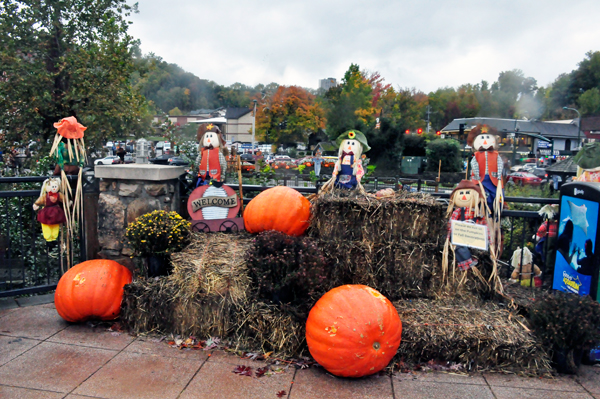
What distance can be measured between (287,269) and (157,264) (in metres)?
1.62

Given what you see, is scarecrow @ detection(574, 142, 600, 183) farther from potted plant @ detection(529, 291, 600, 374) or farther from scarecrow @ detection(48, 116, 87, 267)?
scarecrow @ detection(48, 116, 87, 267)

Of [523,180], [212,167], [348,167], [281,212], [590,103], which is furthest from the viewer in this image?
[590,103]

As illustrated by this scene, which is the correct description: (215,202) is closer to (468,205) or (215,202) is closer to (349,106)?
(468,205)

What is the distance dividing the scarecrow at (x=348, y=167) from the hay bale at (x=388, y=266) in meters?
0.95

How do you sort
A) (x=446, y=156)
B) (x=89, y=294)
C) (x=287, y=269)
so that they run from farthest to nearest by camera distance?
(x=446, y=156), (x=89, y=294), (x=287, y=269)

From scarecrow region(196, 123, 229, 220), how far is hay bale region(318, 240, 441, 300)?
170 centimetres

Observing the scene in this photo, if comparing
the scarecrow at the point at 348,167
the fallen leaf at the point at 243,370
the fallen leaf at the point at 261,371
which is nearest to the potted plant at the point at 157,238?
the fallen leaf at the point at 243,370

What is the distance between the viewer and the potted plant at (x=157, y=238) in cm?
421

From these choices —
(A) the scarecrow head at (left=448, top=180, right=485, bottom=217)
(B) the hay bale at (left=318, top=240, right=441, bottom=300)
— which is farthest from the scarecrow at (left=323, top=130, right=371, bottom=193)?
(A) the scarecrow head at (left=448, top=180, right=485, bottom=217)

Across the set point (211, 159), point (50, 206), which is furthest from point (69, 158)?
point (211, 159)

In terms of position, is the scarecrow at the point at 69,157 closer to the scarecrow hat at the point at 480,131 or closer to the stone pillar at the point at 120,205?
the stone pillar at the point at 120,205

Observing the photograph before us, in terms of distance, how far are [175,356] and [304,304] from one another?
1.19 m

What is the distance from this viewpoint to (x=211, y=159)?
209 inches

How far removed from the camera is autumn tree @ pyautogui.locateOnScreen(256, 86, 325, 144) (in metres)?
44.2
